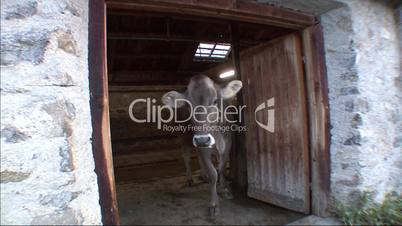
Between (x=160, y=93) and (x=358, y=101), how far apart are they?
7.33 metres

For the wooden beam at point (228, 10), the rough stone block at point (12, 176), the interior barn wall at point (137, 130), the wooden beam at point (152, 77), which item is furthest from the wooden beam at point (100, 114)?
the wooden beam at point (152, 77)

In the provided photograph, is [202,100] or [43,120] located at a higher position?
[202,100]

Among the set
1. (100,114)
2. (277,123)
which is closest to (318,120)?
(277,123)

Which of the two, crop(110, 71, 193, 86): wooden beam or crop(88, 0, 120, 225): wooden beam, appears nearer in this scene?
crop(88, 0, 120, 225): wooden beam

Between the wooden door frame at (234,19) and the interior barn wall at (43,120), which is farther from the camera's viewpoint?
the wooden door frame at (234,19)

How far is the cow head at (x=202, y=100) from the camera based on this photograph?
12.6 feet

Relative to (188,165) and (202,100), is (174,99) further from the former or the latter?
(188,165)

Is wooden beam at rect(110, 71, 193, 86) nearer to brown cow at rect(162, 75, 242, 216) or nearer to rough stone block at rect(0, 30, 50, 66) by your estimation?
brown cow at rect(162, 75, 242, 216)

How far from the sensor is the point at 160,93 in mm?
9781

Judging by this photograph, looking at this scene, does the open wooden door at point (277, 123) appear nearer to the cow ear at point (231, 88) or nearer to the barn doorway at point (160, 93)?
the barn doorway at point (160, 93)

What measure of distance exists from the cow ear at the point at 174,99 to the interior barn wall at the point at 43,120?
7.12ft

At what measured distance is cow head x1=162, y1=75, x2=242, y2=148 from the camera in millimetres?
3855

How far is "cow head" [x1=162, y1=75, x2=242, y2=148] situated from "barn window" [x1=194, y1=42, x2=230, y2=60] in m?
4.25

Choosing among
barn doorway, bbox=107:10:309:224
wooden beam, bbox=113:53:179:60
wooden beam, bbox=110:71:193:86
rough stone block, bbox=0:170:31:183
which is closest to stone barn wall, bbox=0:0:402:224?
rough stone block, bbox=0:170:31:183
